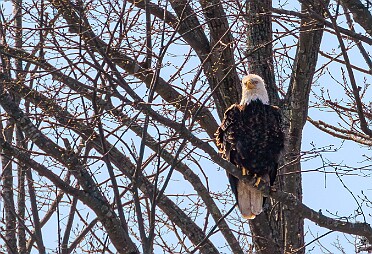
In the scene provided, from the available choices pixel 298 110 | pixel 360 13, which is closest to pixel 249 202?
pixel 298 110

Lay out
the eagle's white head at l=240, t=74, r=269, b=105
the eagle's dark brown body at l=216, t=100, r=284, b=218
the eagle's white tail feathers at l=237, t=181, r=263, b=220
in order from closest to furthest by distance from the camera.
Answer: the eagle's dark brown body at l=216, t=100, r=284, b=218
the eagle's white head at l=240, t=74, r=269, b=105
the eagle's white tail feathers at l=237, t=181, r=263, b=220

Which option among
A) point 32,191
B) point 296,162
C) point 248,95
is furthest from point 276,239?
point 32,191

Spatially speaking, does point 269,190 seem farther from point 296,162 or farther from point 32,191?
point 32,191

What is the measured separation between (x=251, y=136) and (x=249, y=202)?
0.57 m

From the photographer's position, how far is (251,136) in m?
6.09

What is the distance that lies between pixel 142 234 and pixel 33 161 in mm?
1177

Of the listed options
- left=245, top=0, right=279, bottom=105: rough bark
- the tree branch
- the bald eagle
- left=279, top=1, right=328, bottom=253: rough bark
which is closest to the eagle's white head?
the bald eagle

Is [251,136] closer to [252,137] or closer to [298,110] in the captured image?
[252,137]

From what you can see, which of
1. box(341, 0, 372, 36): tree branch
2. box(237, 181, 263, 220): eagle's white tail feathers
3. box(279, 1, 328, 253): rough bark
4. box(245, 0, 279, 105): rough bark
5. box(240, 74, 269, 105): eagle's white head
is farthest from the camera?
box(245, 0, 279, 105): rough bark

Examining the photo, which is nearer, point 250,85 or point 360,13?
point 360,13

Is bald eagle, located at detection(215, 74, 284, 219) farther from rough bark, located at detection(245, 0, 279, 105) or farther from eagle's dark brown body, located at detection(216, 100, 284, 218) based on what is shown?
rough bark, located at detection(245, 0, 279, 105)

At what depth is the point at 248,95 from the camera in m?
6.18

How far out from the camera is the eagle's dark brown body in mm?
6051

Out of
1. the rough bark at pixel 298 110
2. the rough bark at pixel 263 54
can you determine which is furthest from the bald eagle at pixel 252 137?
the rough bark at pixel 263 54
